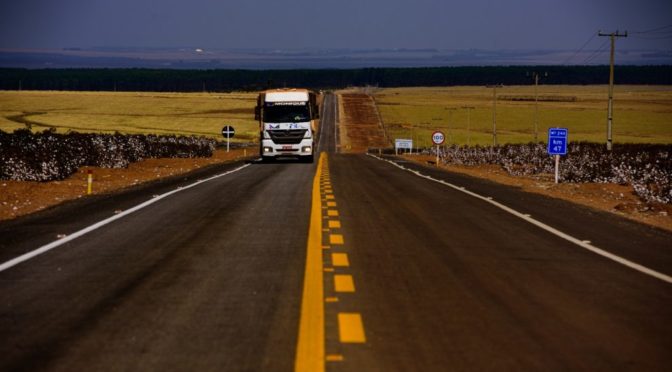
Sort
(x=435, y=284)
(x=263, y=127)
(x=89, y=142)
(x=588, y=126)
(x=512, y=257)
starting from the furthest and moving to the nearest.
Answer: (x=588, y=126)
(x=263, y=127)
(x=89, y=142)
(x=512, y=257)
(x=435, y=284)

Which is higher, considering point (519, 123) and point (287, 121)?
point (519, 123)

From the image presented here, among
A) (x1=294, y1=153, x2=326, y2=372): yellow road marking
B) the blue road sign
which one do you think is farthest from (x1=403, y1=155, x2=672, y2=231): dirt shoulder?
(x1=294, y1=153, x2=326, y2=372): yellow road marking

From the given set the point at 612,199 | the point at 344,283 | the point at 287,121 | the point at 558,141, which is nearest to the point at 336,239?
the point at 344,283

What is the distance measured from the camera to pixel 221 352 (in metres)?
6.31

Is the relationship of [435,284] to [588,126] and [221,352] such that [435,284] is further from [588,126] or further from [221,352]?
[588,126]

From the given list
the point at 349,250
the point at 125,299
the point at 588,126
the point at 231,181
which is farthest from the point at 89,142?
the point at 588,126

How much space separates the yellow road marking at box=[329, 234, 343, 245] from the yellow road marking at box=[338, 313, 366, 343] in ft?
15.4

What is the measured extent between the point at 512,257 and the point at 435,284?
2476 mm

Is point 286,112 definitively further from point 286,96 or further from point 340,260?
point 340,260

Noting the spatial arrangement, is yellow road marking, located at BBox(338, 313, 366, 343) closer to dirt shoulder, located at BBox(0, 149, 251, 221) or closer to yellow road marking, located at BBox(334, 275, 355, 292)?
yellow road marking, located at BBox(334, 275, 355, 292)

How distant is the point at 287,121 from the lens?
4250 centimetres

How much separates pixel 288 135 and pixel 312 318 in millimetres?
35968

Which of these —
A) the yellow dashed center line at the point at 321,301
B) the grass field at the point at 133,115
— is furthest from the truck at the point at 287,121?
the grass field at the point at 133,115

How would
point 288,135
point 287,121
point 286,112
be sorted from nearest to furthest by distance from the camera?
1. point 286,112
2. point 287,121
3. point 288,135
